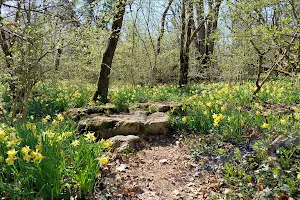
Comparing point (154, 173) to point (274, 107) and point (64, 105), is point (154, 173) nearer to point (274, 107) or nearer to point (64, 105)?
point (274, 107)

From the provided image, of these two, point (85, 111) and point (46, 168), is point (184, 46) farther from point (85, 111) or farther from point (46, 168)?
point (46, 168)

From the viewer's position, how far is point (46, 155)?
7.73 feet

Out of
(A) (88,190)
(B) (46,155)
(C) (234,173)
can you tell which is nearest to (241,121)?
(C) (234,173)

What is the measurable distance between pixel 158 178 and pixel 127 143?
90cm

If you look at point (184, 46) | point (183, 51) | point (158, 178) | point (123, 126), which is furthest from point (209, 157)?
point (184, 46)

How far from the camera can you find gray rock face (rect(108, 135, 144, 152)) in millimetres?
3830

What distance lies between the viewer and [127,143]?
13.0ft

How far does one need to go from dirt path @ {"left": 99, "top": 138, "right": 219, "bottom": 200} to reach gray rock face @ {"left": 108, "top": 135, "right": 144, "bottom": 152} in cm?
15

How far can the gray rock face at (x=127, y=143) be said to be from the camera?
3830mm

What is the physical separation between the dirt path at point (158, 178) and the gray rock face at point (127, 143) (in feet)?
0.48

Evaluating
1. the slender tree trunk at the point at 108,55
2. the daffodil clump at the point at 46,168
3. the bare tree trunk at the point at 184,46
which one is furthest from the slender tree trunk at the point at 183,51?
the daffodil clump at the point at 46,168

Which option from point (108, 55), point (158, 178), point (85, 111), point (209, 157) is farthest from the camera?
point (108, 55)

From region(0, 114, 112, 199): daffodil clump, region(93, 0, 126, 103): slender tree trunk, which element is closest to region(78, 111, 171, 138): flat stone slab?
region(0, 114, 112, 199): daffodil clump

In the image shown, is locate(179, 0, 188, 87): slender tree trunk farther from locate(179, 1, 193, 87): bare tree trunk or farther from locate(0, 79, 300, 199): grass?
locate(0, 79, 300, 199): grass
